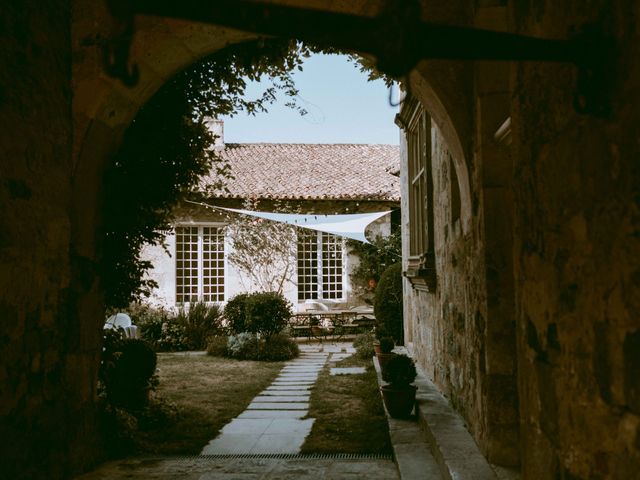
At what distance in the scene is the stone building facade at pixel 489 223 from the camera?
3.60 feet

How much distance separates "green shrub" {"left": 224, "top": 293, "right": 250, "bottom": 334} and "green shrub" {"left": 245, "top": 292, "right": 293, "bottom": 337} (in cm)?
67

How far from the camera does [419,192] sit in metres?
5.91

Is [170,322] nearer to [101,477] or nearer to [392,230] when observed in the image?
[392,230]

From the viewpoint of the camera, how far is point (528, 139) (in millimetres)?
1576

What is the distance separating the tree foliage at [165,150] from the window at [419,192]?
50.8 inches

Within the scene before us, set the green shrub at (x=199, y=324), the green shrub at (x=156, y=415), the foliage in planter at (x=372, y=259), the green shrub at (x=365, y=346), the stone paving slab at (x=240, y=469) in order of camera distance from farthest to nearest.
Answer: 1. the foliage in planter at (x=372, y=259)
2. the green shrub at (x=199, y=324)
3. the green shrub at (x=365, y=346)
4. the green shrub at (x=156, y=415)
5. the stone paving slab at (x=240, y=469)

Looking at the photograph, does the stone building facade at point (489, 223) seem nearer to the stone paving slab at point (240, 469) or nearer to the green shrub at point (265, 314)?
the stone paving slab at point (240, 469)

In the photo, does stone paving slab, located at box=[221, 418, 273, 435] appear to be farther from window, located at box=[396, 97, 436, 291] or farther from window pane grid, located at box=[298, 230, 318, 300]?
window pane grid, located at box=[298, 230, 318, 300]

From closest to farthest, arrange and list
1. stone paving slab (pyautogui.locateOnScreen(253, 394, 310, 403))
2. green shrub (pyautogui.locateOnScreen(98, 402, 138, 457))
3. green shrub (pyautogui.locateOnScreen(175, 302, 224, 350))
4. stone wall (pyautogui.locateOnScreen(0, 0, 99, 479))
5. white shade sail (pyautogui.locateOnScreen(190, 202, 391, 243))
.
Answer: stone wall (pyautogui.locateOnScreen(0, 0, 99, 479)) < green shrub (pyautogui.locateOnScreen(98, 402, 138, 457)) < stone paving slab (pyautogui.locateOnScreen(253, 394, 310, 403)) < green shrub (pyautogui.locateOnScreen(175, 302, 224, 350)) < white shade sail (pyautogui.locateOnScreen(190, 202, 391, 243))

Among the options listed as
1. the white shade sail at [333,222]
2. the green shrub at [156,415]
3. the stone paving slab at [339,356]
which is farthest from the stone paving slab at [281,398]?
the white shade sail at [333,222]

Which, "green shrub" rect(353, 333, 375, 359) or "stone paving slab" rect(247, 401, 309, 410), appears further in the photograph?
"green shrub" rect(353, 333, 375, 359)

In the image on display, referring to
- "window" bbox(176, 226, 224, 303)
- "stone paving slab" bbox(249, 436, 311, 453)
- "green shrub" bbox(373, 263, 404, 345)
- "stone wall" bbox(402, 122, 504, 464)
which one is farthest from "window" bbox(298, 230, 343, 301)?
"stone paving slab" bbox(249, 436, 311, 453)

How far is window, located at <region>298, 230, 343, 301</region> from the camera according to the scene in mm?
12852

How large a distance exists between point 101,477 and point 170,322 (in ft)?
23.3
